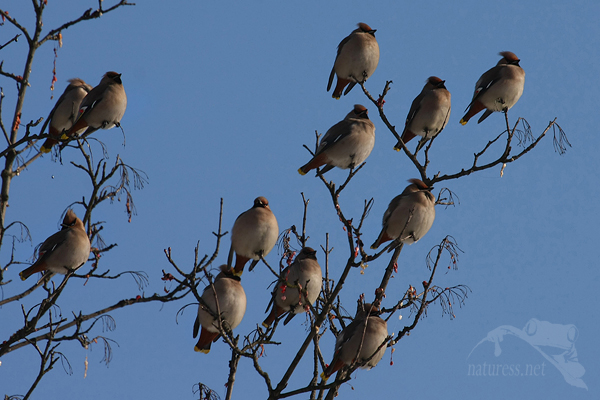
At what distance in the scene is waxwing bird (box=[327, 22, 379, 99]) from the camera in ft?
20.4

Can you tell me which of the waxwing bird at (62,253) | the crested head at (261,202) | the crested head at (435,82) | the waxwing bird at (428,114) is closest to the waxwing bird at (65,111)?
the waxwing bird at (62,253)

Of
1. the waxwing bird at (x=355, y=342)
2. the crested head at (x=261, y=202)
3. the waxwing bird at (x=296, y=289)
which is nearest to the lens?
the waxwing bird at (x=355, y=342)

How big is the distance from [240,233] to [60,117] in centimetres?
234

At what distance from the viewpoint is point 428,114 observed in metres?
6.29

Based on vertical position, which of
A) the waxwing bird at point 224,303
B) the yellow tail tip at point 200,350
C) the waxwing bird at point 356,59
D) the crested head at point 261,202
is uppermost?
the waxwing bird at point 356,59

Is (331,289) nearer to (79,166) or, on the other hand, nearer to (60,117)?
(79,166)

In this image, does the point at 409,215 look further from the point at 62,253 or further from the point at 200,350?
the point at 62,253

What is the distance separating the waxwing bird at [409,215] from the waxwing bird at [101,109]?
238cm

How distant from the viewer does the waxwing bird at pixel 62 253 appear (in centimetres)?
545

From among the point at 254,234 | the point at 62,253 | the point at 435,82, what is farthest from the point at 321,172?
the point at 62,253

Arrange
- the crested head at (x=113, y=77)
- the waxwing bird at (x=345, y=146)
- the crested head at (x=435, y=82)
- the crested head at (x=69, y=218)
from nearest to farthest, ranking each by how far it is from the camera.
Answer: the waxwing bird at (x=345, y=146), the crested head at (x=69, y=218), the crested head at (x=113, y=77), the crested head at (x=435, y=82)

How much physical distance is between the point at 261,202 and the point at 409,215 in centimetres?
104

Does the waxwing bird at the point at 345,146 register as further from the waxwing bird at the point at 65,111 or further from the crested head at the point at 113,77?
the waxwing bird at the point at 65,111

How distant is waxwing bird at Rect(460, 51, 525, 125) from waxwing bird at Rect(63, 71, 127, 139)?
2.99 metres
